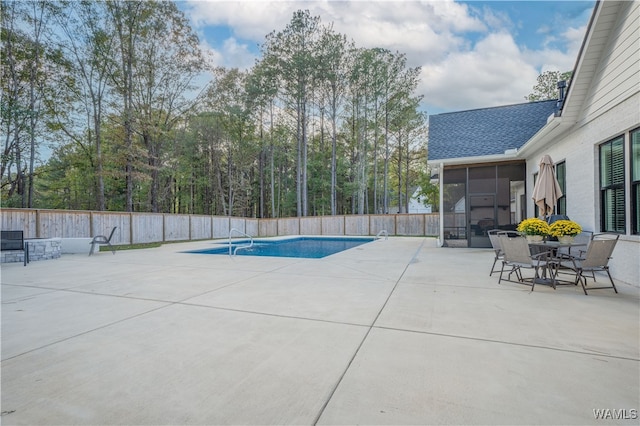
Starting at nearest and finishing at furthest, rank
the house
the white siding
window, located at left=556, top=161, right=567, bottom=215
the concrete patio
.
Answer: the concrete patio, the white siding, the house, window, located at left=556, top=161, right=567, bottom=215

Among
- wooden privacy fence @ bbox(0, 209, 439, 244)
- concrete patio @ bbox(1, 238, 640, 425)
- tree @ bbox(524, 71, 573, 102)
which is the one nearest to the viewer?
concrete patio @ bbox(1, 238, 640, 425)

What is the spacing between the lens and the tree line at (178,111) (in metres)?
13.1

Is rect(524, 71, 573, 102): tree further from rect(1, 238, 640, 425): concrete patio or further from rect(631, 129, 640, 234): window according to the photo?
rect(1, 238, 640, 425): concrete patio

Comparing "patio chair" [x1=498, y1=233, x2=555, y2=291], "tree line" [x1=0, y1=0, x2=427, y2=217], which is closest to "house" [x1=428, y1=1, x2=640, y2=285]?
"patio chair" [x1=498, y1=233, x2=555, y2=291]

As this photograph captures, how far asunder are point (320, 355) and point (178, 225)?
14101 millimetres

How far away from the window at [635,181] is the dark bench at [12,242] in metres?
11.7

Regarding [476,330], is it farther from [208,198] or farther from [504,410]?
[208,198]

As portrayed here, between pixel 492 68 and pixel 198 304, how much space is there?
47.7 ft

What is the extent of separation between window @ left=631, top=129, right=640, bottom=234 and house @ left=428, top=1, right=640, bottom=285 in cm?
1

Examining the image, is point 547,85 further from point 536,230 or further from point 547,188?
point 536,230

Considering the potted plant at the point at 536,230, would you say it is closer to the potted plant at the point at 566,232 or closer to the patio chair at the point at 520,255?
the potted plant at the point at 566,232

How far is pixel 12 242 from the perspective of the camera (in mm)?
6945

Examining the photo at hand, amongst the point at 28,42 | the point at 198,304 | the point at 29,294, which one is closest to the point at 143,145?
the point at 28,42

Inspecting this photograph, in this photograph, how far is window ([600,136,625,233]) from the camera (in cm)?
475
